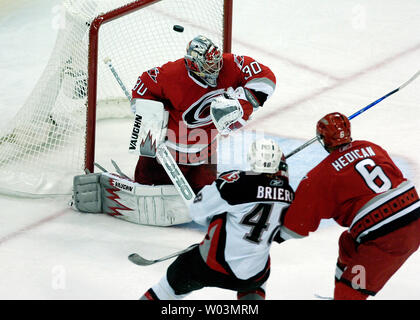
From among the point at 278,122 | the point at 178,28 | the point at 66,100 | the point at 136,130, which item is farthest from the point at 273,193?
the point at 278,122

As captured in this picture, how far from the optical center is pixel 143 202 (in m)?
3.66

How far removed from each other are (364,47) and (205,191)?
3.24m

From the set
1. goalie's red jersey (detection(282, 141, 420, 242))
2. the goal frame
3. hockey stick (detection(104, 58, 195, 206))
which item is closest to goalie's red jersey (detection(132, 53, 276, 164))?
hockey stick (detection(104, 58, 195, 206))

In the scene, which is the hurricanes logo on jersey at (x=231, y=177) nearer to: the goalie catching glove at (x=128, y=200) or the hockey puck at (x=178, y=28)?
the goalie catching glove at (x=128, y=200)

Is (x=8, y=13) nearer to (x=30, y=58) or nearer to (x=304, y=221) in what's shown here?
(x=30, y=58)

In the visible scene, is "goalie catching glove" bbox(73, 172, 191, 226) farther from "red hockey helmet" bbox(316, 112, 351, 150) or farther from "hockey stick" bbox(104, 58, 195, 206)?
"red hockey helmet" bbox(316, 112, 351, 150)

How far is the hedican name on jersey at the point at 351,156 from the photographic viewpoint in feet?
8.88

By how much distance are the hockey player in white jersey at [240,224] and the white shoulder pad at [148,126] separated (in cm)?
94

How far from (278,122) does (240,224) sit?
7.46 ft

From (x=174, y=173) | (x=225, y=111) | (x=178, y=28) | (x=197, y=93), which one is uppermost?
(x=178, y=28)

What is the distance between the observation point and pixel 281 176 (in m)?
2.64

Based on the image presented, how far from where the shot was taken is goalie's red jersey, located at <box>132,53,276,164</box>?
359cm

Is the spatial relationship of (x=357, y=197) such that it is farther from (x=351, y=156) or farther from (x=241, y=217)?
(x=241, y=217)

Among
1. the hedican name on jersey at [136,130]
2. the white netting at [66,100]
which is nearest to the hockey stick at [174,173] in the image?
the hedican name on jersey at [136,130]
